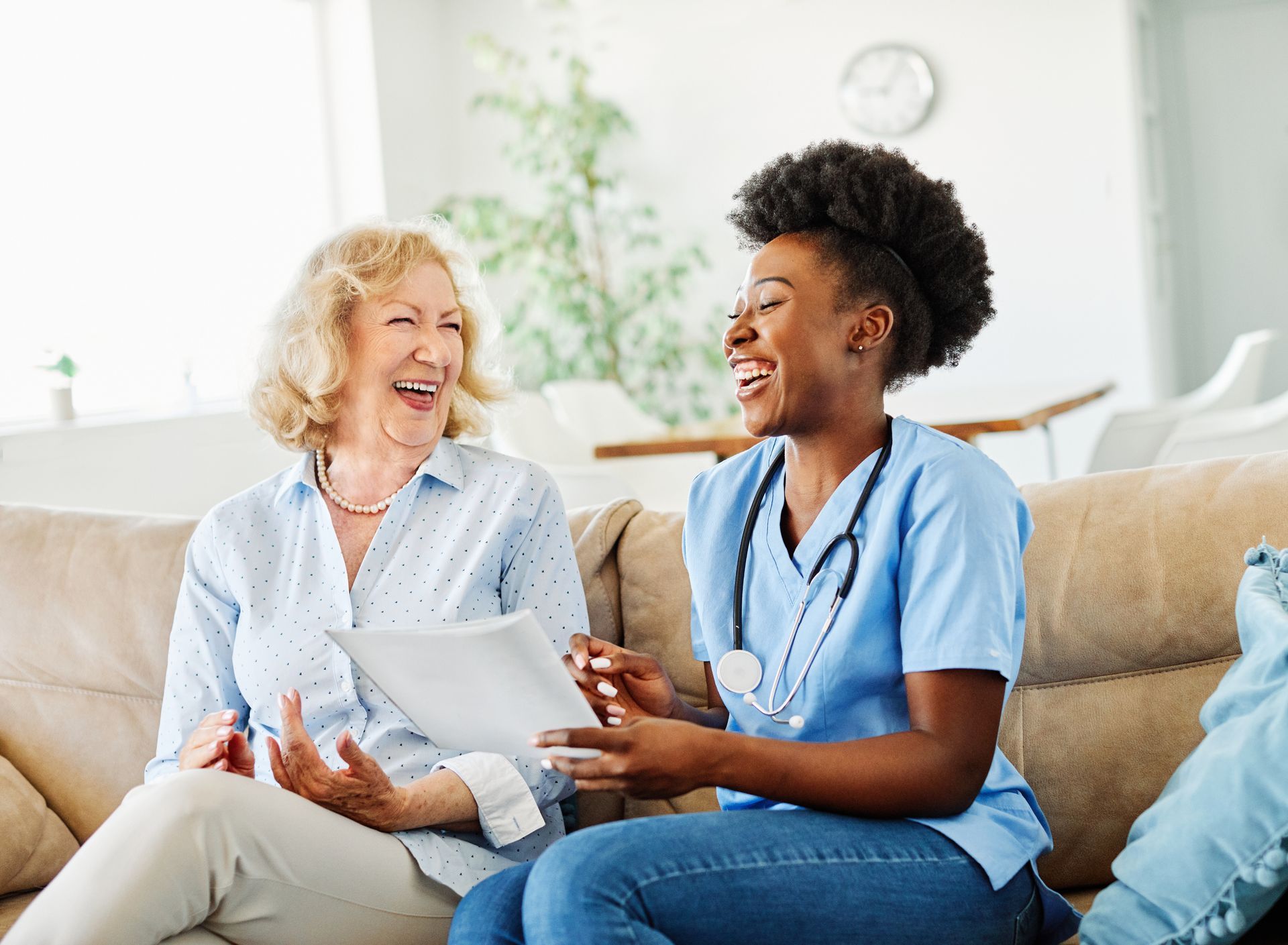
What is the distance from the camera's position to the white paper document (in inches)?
40.6

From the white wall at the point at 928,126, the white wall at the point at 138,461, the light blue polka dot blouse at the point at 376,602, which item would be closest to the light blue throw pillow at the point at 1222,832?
the light blue polka dot blouse at the point at 376,602

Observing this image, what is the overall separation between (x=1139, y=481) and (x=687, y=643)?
65 cm

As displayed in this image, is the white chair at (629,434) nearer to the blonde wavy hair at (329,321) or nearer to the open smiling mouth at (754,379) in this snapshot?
the blonde wavy hair at (329,321)

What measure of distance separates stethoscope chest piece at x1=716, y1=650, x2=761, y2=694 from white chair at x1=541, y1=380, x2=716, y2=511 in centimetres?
224

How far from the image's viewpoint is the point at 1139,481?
1.64m

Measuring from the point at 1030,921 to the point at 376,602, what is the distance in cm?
88

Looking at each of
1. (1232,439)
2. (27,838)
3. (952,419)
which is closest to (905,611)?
(27,838)

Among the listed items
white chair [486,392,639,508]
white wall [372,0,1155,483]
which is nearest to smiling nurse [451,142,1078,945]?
white chair [486,392,639,508]

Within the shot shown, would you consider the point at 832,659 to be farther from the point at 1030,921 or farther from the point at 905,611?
the point at 1030,921

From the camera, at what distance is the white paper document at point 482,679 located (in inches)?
40.6

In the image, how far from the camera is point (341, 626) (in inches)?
62.3

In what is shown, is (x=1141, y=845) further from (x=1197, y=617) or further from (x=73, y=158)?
(x=73, y=158)

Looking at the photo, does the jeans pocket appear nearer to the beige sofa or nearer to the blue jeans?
the blue jeans

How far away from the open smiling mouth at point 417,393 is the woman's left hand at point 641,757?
0.80 meters
